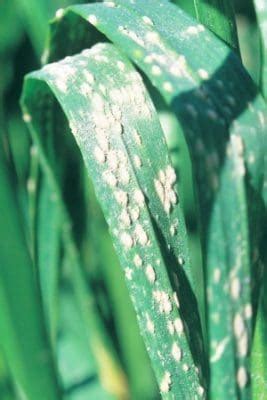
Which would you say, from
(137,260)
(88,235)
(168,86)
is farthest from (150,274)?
(88,235)

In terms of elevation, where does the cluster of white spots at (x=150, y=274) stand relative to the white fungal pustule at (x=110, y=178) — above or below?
below

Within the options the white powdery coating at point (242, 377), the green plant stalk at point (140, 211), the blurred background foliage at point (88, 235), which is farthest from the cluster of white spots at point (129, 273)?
the blurred background foliage at point (88, 235)

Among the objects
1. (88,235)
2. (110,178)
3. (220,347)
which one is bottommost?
(88,235)

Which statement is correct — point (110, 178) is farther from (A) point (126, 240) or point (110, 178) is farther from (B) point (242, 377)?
(B) point (242, 377)

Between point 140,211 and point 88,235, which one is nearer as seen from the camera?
point 140,211

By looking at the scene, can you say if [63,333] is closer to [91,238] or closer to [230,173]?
[91,238]

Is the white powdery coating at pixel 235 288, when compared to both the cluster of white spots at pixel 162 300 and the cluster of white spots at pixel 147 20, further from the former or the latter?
the cluster of white spots at pixel 147 20

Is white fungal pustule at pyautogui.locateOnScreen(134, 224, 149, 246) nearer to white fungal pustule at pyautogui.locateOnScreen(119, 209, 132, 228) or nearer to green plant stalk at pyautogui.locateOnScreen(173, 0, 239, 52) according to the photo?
white fungal pustule at pyautogui.locateOnScreen(119, 209, 132, 228)

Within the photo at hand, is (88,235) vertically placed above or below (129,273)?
below
